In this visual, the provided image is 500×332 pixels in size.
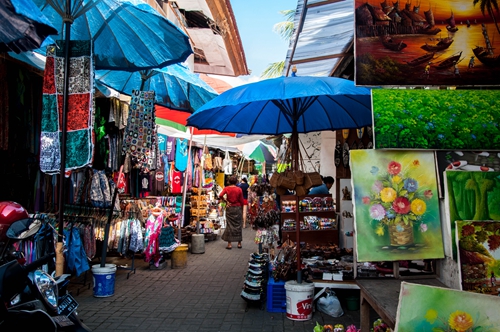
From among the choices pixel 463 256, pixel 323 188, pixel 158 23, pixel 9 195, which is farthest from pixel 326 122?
pixel 9 195

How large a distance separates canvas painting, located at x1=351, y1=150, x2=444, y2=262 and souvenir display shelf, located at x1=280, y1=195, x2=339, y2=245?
337 centimetres

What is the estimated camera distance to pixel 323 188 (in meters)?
7.05

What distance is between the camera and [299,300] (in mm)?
4996

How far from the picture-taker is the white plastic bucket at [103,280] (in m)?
6.02

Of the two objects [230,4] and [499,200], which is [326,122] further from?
[230,4]

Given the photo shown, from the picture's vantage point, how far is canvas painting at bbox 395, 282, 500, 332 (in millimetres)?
1929

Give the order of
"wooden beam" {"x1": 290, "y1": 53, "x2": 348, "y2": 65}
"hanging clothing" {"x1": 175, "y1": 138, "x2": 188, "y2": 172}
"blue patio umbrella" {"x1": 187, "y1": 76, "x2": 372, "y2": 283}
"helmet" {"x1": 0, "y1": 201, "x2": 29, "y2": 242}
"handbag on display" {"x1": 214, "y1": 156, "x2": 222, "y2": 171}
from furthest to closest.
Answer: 1. "handbag on display" {"x1": 214, "y1": 156, "x2": 222, "y2": 171}
2. "hanging clothing" {"x1": 175, "y1": 138, "x2": 188, "y2": 172}
3. "wooden beam" {"x1": 290, "y1": 53, "x2": 348, "y2": 65}
4. "blue patio umbrella" {"x1": 187, "y1": 76, "x2": 372, "y2": 283}
5. "helmet" {"x1": 0, "y1": 201, "x2": 29, "y2": 242}

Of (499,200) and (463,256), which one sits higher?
(499,200)

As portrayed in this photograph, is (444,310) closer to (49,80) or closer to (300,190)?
(300,190)

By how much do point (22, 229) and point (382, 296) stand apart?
312 cm

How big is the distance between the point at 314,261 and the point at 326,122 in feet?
7.44

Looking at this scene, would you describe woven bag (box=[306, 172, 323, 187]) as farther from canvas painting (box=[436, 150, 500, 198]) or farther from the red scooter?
the red scooter

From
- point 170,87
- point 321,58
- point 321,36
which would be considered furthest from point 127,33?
point 321,58

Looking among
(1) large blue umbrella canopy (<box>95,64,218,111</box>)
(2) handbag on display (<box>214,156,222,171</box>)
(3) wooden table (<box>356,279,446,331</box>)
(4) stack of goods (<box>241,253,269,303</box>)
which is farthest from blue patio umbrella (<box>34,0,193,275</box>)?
(2) handbag on display (<box>214,156,222,171</box>)
